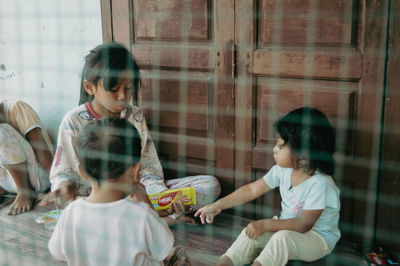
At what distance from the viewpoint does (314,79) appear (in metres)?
1.85

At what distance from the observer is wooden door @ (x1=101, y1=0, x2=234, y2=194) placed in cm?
205

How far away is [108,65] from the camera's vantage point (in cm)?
189

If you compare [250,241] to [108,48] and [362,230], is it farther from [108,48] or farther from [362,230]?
[108,48]

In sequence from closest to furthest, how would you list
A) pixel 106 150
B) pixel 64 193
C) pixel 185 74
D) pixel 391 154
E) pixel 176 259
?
pixel 106 150
pixel 176 259
pixel 391 154
pixel 64 193
pixel 185 74

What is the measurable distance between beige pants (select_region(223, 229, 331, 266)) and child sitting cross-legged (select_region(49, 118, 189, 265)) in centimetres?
50

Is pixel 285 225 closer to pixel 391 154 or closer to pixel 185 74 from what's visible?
pixel 391 154

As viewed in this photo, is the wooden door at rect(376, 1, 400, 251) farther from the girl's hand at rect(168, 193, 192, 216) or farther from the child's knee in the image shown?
the girl's hand at rect(168, 193, 192, 216)

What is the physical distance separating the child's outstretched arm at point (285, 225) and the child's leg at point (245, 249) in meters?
0.04

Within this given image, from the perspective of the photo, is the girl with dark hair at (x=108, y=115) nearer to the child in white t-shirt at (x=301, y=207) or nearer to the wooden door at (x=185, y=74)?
the wooden door at (x=185, y=74)

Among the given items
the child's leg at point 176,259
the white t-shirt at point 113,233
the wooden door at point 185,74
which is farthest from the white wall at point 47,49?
the white t-shirt at point 113,233

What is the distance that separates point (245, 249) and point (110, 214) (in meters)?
0.65

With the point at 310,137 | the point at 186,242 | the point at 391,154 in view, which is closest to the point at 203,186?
the point at 186,242

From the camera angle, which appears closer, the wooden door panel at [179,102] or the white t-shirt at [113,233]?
the white t-shirt at [113,233]

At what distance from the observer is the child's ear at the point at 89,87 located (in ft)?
6.39
